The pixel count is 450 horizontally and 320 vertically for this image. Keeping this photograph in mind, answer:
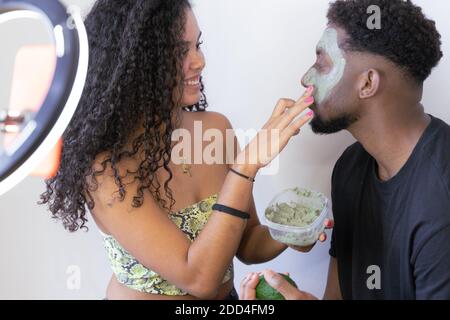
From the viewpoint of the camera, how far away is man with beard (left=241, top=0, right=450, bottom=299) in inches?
34.0

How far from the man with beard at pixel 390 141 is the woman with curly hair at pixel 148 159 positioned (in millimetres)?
83

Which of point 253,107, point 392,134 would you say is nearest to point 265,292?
point 392,134

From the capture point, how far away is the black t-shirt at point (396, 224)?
85 cm

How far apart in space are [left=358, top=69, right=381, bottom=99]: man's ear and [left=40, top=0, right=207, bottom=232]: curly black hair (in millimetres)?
333

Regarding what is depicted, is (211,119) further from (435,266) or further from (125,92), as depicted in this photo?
(435,266)

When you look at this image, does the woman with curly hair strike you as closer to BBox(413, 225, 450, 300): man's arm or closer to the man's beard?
the man's beard

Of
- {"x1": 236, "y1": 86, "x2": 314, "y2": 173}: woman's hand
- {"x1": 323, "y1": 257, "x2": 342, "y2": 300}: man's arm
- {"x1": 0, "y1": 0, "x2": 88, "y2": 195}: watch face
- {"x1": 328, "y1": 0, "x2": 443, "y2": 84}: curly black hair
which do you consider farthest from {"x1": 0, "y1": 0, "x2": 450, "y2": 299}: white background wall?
{"x1": 0, "y1": 0, "x2": 88, "y2": 195}: watch face

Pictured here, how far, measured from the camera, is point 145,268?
0.93 m

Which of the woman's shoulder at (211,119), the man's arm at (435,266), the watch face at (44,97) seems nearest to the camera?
the watch face at (44,97)

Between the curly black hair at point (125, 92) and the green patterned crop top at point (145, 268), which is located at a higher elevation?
the curly black hair at point (125, 92)

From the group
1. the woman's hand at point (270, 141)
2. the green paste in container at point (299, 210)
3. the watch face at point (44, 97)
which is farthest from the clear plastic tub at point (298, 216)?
the watch face at point (44, 97)

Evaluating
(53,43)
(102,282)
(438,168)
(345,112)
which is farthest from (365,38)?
(102,282)

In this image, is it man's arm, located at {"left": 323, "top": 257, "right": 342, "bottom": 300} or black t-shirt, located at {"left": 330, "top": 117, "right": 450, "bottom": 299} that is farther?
man's arm, located at {"left": 323, "top": 257, "right": 342, "bottom": 300}

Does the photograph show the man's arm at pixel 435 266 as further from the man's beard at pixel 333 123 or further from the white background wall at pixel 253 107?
the white background wall at pixel 253 107
